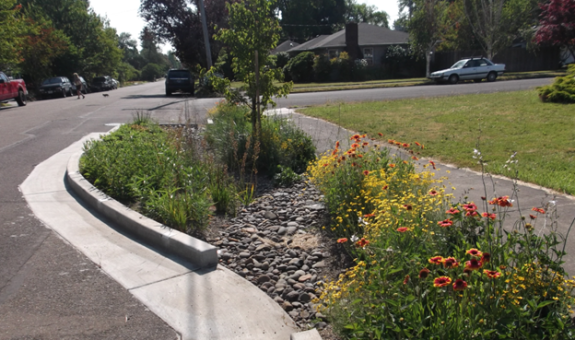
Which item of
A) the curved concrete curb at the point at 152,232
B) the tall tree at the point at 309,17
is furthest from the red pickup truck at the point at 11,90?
the tall tree at the point at 309,17

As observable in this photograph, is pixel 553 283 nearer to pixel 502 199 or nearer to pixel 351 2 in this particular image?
pixel 502 199

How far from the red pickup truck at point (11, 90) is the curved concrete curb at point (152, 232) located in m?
19.9

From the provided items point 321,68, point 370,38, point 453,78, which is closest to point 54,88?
point 321,68

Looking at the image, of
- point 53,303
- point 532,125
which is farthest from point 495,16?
point 53,303

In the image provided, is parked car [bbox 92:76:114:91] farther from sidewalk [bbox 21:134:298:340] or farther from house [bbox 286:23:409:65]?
sidewalk [bbox 21:134:298:340]

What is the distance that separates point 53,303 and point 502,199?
353 cm

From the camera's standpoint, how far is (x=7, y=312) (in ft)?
12.5

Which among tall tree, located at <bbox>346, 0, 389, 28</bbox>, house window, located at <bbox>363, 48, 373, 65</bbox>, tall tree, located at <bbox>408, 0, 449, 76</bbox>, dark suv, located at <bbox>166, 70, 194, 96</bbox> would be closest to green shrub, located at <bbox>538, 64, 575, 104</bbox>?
dark suv, located at <bbox>166, 70, 194, 96</bbox>

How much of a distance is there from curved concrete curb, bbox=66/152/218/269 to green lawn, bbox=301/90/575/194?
3039 mm

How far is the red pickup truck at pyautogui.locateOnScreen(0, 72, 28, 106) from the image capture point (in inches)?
922

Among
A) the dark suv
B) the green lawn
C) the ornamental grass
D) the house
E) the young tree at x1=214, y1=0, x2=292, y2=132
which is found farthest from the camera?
the house

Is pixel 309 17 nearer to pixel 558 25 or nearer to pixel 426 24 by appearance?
pixel 426 24

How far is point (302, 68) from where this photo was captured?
42.9m

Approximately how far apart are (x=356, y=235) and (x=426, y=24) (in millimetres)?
33416
